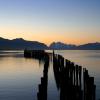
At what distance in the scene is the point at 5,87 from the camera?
67.4ft

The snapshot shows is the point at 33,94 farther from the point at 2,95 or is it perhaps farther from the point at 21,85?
the point at 21,85

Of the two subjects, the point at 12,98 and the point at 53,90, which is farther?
the point at 53,90

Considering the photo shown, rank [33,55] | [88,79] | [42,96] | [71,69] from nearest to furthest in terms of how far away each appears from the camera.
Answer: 1. [42,96]
2. [88,79]
3. [71,69]
4. [33,55]

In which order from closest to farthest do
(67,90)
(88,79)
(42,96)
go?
(42,96) < (88,79) < (67,90)

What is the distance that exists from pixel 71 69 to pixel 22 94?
3897 mm

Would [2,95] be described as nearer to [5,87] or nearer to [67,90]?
[5,87]

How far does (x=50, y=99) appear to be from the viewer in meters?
16.8

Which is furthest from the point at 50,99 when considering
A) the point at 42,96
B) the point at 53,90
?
the point at 42,96

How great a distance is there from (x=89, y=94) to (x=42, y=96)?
2065mm

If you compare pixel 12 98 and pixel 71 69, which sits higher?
pixel 71 69

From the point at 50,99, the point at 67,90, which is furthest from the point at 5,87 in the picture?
the point at 67,90

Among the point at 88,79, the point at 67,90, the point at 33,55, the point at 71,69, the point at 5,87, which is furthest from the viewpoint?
the point at 33,55

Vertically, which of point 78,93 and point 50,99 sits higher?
point 78,93

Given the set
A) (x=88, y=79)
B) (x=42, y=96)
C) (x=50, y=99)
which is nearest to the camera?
(x=42, y=96)
